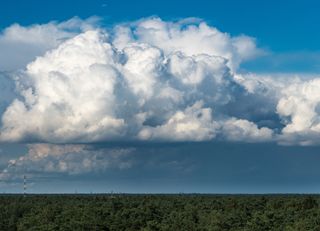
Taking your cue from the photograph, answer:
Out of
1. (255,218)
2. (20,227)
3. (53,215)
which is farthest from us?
(53,215)

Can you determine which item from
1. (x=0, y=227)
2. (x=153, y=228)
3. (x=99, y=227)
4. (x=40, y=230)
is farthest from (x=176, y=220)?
(x=0, y=227)

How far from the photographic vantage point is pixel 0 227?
19688 cm

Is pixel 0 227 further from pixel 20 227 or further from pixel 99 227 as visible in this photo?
pixel 99 227

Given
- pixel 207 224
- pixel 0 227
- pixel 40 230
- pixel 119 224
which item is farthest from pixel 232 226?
pixel 0 227

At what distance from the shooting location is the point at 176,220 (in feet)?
565

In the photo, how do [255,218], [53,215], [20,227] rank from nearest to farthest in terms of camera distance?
[255,218]
[20,227]
[53,215]

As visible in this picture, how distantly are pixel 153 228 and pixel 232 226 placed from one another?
19492 mm

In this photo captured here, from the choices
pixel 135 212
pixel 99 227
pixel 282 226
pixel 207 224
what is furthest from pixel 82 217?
pixel 282 226

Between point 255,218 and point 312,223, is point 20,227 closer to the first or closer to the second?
point 255,218

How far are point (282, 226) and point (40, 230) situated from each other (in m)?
59.1

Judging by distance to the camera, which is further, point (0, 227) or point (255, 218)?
point (0, 227)

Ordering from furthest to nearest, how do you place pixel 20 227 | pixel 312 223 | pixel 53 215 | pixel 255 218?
pixel 53 215, pixel 20 227, pixel 255 218, pixel 312 223

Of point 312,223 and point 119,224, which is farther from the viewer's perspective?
point 119,224

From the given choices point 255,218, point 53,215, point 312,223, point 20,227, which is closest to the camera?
point 312,223
